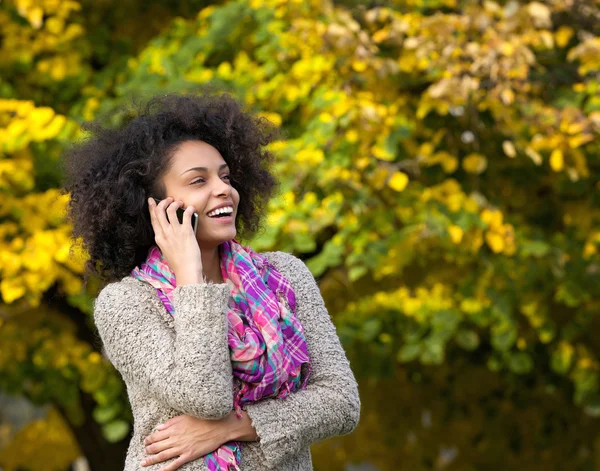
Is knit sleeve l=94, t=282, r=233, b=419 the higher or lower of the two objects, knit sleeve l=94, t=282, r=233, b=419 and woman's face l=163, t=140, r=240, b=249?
the lower

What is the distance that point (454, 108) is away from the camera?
208 inches

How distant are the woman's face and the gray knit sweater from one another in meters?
0.16

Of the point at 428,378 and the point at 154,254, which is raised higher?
the point at 154,254

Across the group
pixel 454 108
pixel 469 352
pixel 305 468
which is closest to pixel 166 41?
pixel 454 108

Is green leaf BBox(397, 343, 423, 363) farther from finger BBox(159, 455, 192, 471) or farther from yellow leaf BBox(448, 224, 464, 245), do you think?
finger BBox(159, 455, 192, 471)

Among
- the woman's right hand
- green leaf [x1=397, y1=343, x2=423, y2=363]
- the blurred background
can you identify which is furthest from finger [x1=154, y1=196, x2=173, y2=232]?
green leaf [x1=397, y1=343, x2=423, y2=363]

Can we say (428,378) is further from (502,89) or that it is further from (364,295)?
(502,89)

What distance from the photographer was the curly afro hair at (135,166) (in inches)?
92.4

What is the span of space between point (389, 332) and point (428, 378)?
2522mm

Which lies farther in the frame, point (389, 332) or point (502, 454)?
point (502, 454)

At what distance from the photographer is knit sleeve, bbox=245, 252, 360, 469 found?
219 cm

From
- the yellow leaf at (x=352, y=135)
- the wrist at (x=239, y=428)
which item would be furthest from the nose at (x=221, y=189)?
the yellow leaf at (x=352, y=135)

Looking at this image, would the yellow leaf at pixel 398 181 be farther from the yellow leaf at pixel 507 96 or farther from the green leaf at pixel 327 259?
the yellow leaf at pixel 507 96

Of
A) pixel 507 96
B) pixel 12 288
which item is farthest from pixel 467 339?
pixel 12 288
